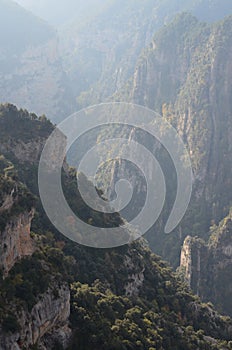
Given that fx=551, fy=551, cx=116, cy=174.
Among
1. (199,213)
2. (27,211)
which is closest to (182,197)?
(199,213)

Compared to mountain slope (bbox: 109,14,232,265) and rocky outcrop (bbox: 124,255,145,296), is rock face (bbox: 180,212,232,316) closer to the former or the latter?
mountain slope (bbox: 109,14,232,265)

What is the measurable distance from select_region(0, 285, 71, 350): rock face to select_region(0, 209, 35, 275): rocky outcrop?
367 cm

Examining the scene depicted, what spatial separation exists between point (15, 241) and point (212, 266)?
82.3 meters

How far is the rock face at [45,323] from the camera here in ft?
115

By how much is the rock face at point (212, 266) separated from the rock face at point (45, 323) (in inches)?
2908

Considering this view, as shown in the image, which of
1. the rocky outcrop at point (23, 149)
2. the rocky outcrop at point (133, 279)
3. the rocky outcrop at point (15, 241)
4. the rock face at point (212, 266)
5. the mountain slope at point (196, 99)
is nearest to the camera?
the rocky outcrop at point (15, 241)

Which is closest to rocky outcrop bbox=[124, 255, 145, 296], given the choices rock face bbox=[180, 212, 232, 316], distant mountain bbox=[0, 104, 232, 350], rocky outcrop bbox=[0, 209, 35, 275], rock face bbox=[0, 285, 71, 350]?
distant mountain bbox=[0, 104, 232, 350]

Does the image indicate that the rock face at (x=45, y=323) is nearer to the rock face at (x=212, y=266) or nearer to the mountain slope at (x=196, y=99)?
the rock face at (x=212, y=266)

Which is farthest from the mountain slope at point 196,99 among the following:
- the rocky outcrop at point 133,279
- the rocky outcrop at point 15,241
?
the rocky outcrop at point 15,241

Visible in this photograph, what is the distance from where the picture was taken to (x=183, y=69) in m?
188

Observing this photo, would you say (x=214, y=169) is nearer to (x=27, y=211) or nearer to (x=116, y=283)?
(x=116, y=283)

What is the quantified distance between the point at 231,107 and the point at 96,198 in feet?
347

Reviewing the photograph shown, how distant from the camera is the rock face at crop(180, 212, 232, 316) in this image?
11362 cm

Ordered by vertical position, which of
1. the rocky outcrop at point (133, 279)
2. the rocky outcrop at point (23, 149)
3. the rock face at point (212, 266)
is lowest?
the rocky outcrop at point (133, 279)
